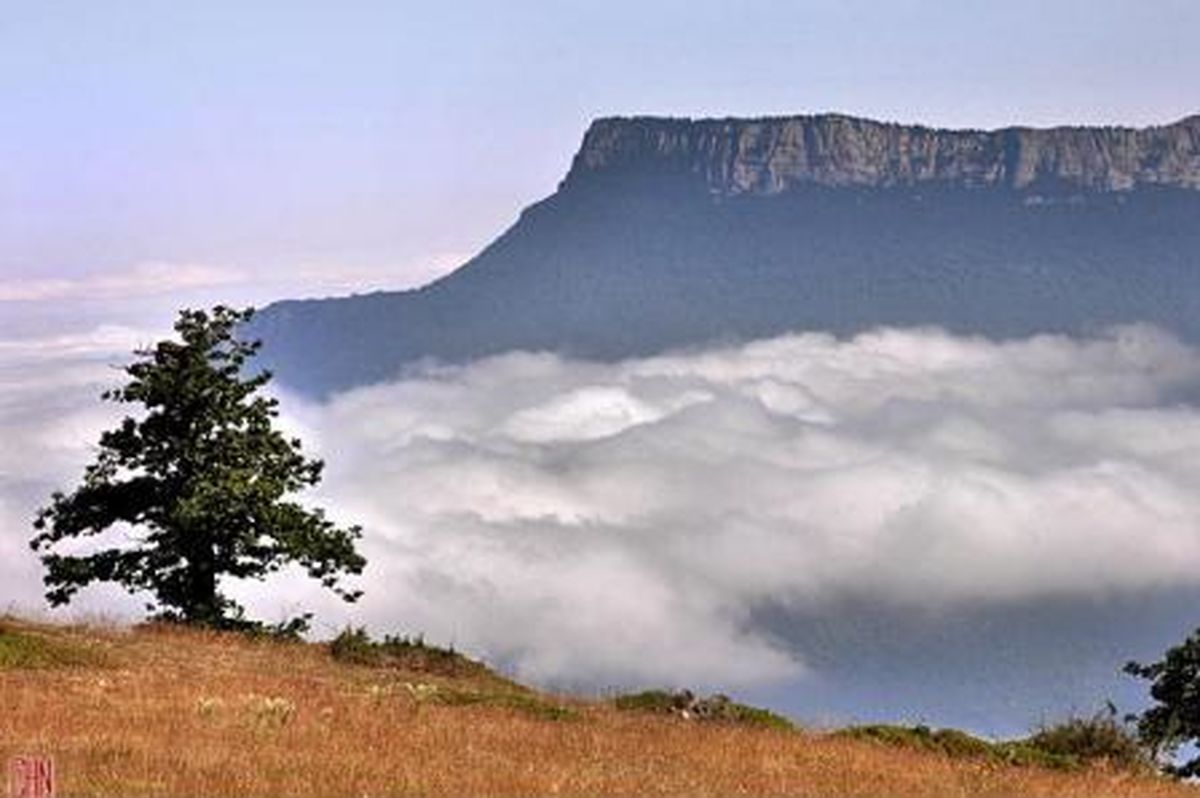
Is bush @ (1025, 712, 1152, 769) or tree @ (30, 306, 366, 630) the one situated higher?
tree @ (30, 306, 366, 630)

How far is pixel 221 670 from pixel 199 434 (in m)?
18.0

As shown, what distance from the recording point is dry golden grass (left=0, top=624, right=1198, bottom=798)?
58.6 feet

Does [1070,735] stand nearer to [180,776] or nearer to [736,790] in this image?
[736,790]

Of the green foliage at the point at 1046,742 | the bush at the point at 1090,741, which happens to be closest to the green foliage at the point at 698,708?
the green foliage at the point at 1046,742

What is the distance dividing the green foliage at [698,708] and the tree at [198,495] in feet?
56.6

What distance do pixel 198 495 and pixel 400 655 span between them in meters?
10.9

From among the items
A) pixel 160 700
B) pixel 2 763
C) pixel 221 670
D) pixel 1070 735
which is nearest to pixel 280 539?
pixel 221 670

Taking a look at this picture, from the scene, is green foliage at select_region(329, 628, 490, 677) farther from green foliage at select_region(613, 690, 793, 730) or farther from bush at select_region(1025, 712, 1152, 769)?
bush at select_region(1025, 712, 1152, 769)

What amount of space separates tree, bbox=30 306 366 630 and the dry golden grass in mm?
14727

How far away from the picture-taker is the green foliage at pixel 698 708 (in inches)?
1170

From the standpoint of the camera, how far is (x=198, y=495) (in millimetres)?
44906

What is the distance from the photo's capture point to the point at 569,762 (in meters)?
20.6
